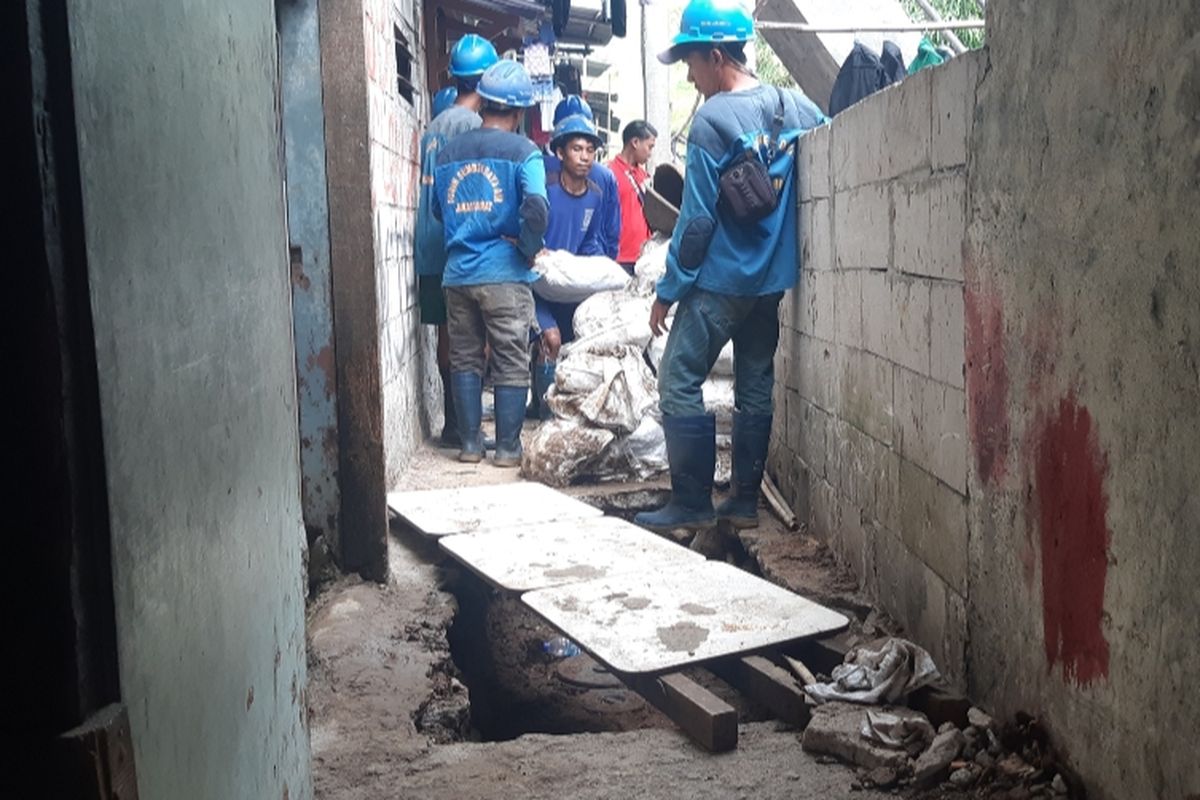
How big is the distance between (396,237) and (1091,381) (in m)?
4.36

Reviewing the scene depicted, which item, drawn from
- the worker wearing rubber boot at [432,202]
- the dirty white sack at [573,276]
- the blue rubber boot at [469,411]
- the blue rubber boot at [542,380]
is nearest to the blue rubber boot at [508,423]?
the blue rubber boot at [469,411]

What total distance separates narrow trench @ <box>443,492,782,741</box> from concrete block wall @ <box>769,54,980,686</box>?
62 cm

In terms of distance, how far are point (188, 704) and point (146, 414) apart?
1.21ft

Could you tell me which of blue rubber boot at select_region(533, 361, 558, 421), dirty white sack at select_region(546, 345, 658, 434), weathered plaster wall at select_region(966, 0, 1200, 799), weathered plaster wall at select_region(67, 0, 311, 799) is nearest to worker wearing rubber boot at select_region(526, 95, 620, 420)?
blue rubber boot at select_region(533, 361, 558, 421)

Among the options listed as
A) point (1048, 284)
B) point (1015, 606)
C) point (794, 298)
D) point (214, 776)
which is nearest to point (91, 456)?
point (214, 776)

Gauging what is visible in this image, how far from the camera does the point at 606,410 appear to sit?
226 inches

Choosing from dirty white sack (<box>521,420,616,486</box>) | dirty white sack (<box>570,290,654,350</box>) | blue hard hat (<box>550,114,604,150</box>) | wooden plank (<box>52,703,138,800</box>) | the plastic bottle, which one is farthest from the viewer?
blue hard hat (<box>550,114,604,150</box>)

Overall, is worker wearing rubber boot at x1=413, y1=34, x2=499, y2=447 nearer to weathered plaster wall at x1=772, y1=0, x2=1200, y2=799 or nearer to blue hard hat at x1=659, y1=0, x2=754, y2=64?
blue hard hat at x1=659, y1=0, x2=754, y2=64

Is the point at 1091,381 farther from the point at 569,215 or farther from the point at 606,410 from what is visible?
the point at 569,215

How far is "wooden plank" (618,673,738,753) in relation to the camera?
2730mm

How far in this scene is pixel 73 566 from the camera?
Answer: 3.38ft

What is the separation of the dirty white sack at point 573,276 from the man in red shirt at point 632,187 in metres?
1.15

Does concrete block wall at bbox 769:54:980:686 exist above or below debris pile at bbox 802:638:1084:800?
above

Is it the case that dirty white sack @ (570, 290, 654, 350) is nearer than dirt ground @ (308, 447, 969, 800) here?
No
